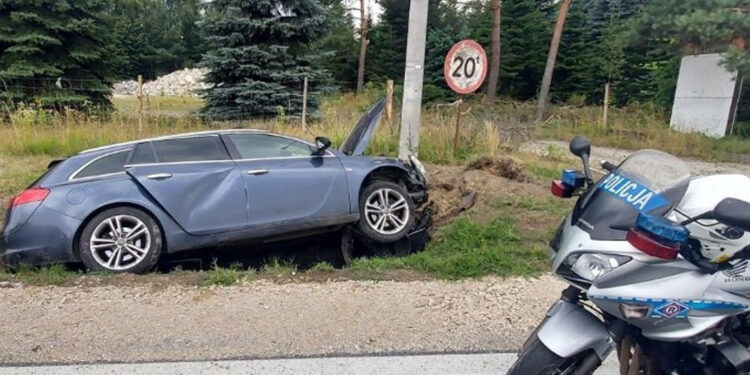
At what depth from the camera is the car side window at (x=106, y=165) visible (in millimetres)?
5023

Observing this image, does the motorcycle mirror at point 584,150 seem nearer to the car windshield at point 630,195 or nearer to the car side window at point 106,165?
the car windshield at point 630,195

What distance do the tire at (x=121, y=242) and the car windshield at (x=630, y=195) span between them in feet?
13.4

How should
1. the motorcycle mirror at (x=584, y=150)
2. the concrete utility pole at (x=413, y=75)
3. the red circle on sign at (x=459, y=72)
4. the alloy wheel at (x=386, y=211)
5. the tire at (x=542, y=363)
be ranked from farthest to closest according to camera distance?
the red circle on sign at (x=459, y=72)
the concrete utility pole at (x=413, y=75)
the alloy wheel at (x=386, y=211)
the motorcycle mirror at (x=584, y=150)
the tire at (x=542, y=363)

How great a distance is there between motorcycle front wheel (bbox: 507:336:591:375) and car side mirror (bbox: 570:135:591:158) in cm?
98

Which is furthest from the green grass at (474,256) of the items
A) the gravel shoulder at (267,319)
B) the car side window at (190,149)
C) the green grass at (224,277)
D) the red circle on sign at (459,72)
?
the red circle on sign at (459,72)

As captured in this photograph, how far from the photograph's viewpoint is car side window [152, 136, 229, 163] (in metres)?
5.34

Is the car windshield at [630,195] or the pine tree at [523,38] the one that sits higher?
the pine tree at [523,38]

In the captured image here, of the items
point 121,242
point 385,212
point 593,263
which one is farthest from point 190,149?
point 593,263

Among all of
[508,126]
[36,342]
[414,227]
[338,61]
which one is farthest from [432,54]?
[36,342]

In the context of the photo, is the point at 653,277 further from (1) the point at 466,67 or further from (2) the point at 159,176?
(1) the point at 466,67

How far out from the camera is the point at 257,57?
1449 centimetres

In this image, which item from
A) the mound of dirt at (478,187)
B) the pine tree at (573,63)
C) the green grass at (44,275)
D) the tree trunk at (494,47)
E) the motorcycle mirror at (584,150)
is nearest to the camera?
the motorcycle mirror at (584,150)

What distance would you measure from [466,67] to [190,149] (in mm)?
5511

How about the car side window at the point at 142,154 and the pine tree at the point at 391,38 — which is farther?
the pine tree at the point at 391,38
